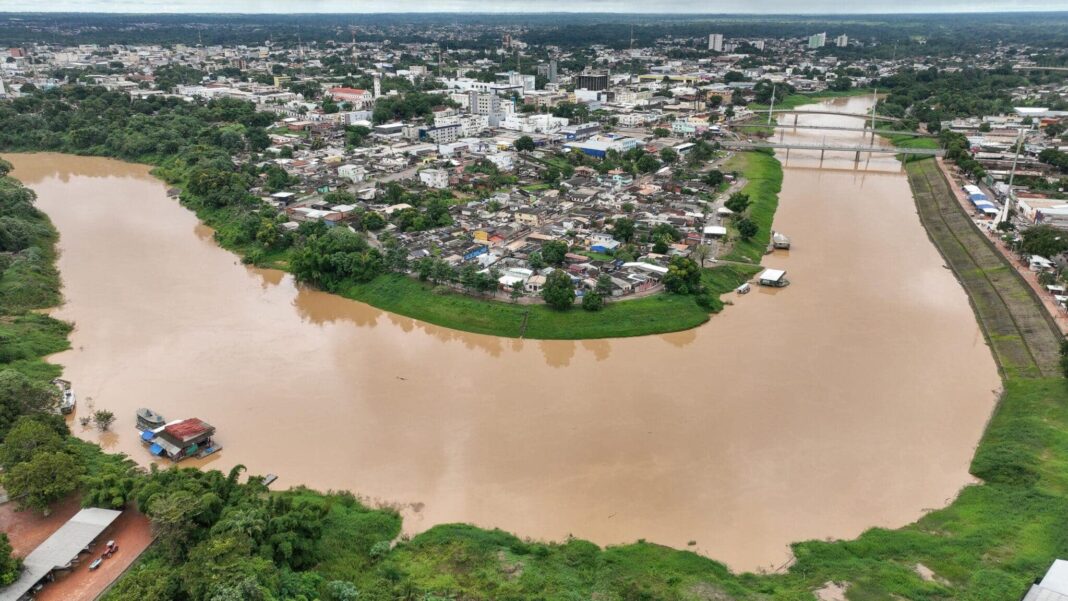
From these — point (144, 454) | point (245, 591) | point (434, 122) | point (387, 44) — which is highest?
point (387, 44)

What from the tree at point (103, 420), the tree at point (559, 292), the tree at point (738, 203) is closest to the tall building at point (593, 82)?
the tree at point (738, 203)

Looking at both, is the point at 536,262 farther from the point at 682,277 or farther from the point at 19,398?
the point at 19,398

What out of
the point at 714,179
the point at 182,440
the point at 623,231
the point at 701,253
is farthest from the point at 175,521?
the point at 714,179

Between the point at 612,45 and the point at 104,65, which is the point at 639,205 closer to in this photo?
the point at 104,65

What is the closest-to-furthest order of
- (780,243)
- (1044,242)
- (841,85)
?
1. (1044,242)
2. (780,243)
3. (841,85)

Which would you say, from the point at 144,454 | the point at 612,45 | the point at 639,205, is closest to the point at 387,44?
the point at 612,45

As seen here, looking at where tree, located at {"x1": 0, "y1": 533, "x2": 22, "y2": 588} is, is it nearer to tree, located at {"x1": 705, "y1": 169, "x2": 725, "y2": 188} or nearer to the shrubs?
the shrubs
